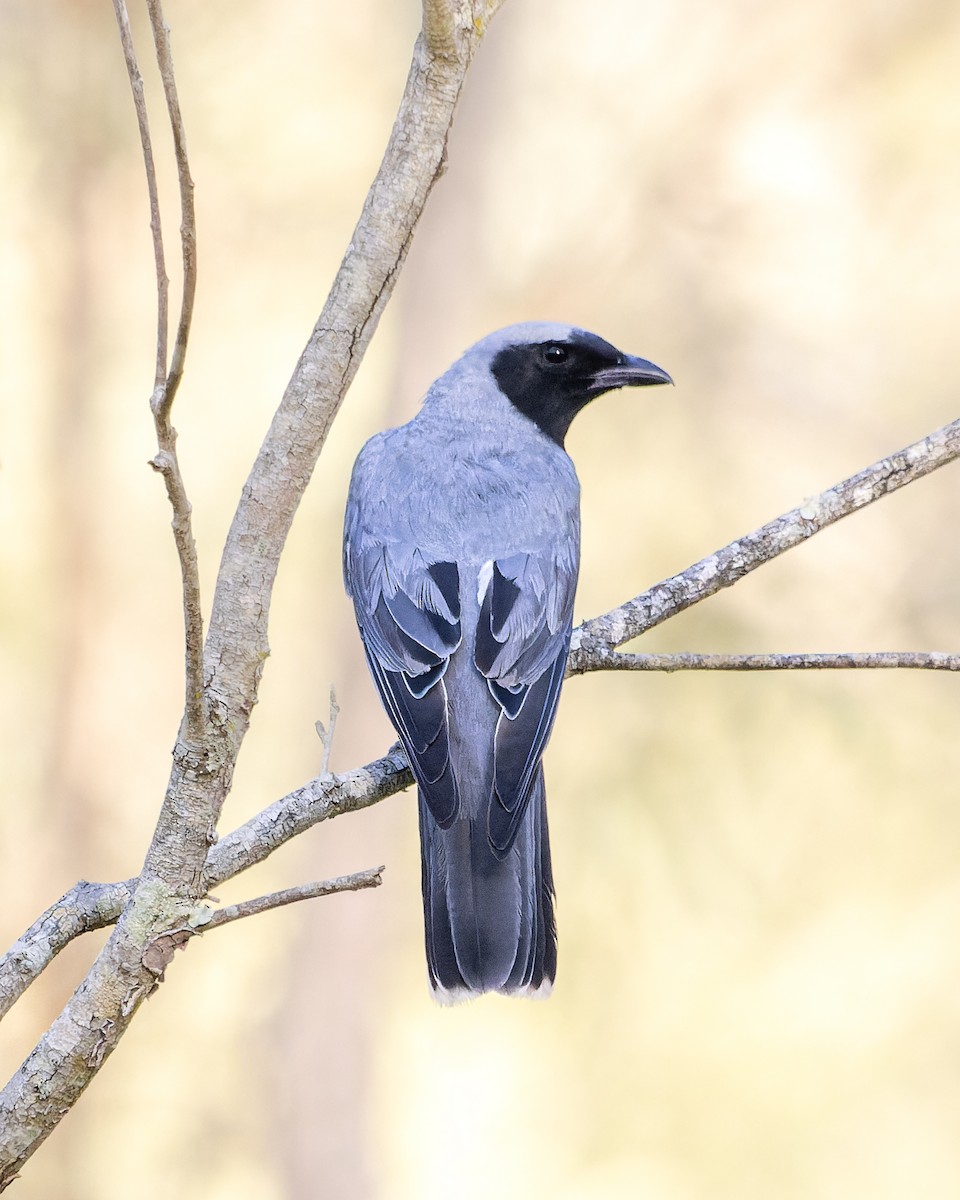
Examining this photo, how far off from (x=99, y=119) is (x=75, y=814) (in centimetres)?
415

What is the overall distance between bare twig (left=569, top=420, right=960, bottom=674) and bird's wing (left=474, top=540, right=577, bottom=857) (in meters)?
0.29

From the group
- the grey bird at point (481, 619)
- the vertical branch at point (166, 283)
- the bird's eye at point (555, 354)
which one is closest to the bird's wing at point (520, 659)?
the grey bird at point (481, 619)

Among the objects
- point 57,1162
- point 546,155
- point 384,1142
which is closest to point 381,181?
point 546,155

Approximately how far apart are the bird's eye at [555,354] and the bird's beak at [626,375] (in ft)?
0.42

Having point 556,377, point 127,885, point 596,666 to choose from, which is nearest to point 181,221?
point 127,885

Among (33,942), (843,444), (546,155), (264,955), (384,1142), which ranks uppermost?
(546,155)

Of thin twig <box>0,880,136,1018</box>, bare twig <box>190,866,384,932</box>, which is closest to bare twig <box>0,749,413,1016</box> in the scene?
thin twig <box>0,880,136,1018</box>

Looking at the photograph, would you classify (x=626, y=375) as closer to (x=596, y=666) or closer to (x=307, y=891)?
(x=596, y=666)

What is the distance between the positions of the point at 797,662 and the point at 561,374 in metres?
1.84

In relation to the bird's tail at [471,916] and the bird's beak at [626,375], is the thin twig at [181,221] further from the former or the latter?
the bird's beak at [626,375]

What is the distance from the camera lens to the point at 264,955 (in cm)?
761

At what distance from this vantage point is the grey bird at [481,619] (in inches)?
122

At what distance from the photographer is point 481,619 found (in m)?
3.42

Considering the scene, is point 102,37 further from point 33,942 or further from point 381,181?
point 33,942
